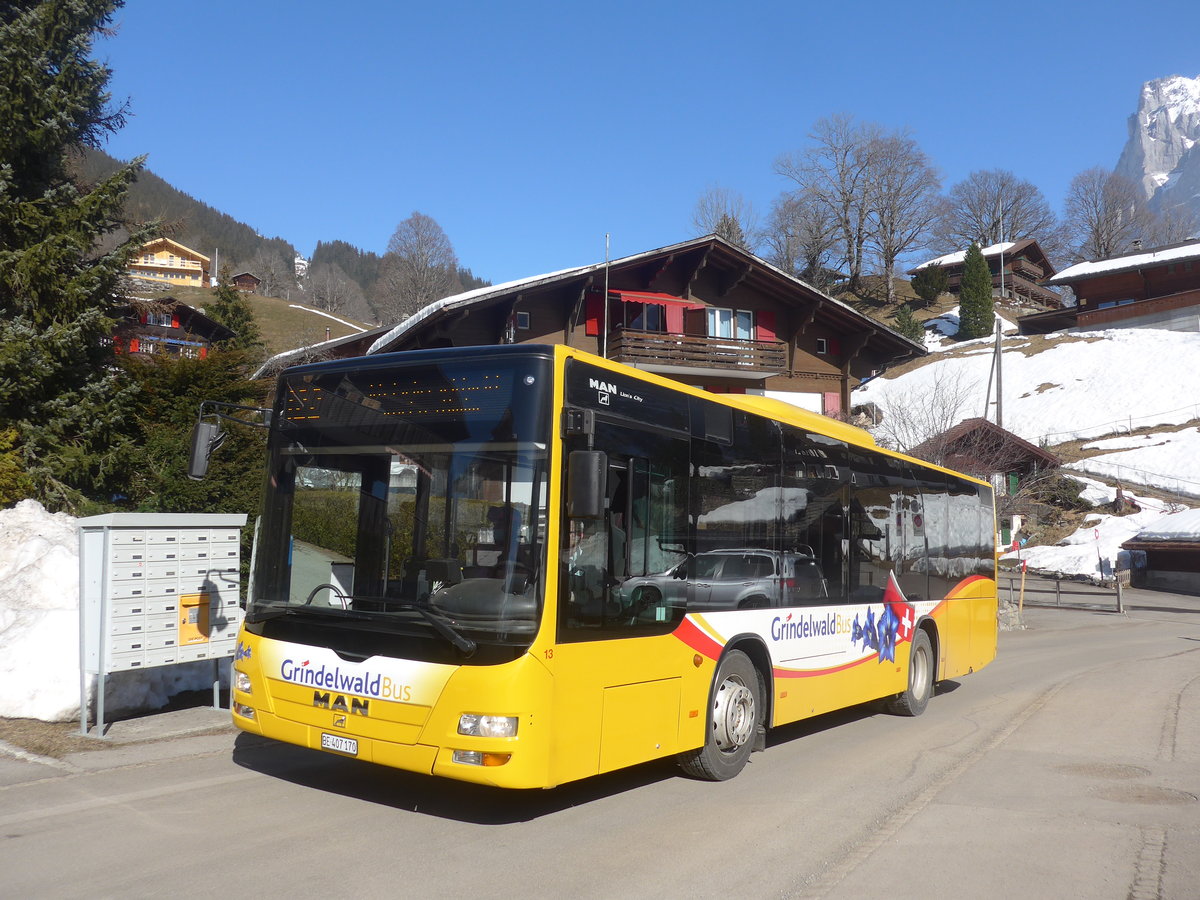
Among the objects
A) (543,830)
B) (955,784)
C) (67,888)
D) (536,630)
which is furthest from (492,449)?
(955,784)

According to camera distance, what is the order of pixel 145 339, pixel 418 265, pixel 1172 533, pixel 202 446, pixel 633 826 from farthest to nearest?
pixel 418 265, pixel 1172 533, pixel 145 339, pixel 202 446, pixel 633 826

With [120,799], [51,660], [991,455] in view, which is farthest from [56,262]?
[991,455]

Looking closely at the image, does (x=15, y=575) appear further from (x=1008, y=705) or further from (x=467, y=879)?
(x=1008, y=705)

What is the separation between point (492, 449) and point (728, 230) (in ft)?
234

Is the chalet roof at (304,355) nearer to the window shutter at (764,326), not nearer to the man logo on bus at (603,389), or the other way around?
the window shutter at (764,326)

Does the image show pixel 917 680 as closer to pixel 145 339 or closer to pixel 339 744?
pixel 339 744

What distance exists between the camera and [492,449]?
6020 mm

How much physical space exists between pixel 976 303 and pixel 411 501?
7700cm

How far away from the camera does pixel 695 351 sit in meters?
34.5

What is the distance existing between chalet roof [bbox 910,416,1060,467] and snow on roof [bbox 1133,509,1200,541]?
5949 mm

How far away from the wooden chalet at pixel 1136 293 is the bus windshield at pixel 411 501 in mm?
76888

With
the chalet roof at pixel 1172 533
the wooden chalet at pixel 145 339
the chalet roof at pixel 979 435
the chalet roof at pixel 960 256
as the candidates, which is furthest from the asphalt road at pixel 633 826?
the chalet roof at pixel 960 256

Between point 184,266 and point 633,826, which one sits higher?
Result: point 184,266

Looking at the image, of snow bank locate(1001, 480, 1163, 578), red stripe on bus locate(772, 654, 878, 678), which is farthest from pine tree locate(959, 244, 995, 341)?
red stripe on bus locate(772, 654, 878, 678)
